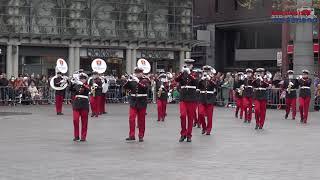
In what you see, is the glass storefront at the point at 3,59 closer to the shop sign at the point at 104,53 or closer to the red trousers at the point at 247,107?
the shop sign at the point at 104,53

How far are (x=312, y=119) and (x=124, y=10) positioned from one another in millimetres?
31589

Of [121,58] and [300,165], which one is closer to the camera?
[300,165]

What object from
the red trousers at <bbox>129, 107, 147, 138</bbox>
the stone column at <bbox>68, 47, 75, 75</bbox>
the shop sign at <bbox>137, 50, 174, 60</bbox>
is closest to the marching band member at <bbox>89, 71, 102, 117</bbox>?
the red trousers at <bbox>129, 107, 147, 138</bbox>

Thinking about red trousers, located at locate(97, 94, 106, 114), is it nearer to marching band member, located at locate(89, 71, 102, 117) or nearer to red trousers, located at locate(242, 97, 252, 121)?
marching band member, located at locate(89, 71, 102, 117)

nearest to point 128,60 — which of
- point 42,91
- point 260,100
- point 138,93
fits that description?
point 42,91

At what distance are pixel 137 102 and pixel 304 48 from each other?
19.3 meters

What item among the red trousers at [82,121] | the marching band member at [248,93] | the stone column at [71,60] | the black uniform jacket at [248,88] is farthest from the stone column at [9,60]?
the red trousers at [82,121]

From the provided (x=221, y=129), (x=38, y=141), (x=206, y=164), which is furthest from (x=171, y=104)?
(x=206, y=164)

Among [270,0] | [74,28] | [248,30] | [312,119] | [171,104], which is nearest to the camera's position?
[312,119]

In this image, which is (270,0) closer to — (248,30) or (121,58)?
(248,30)

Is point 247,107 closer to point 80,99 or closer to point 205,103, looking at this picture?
point 205,103

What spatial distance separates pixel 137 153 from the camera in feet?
53.2

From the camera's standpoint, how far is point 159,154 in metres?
16.0

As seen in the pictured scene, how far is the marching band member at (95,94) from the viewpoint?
30.3 metres
